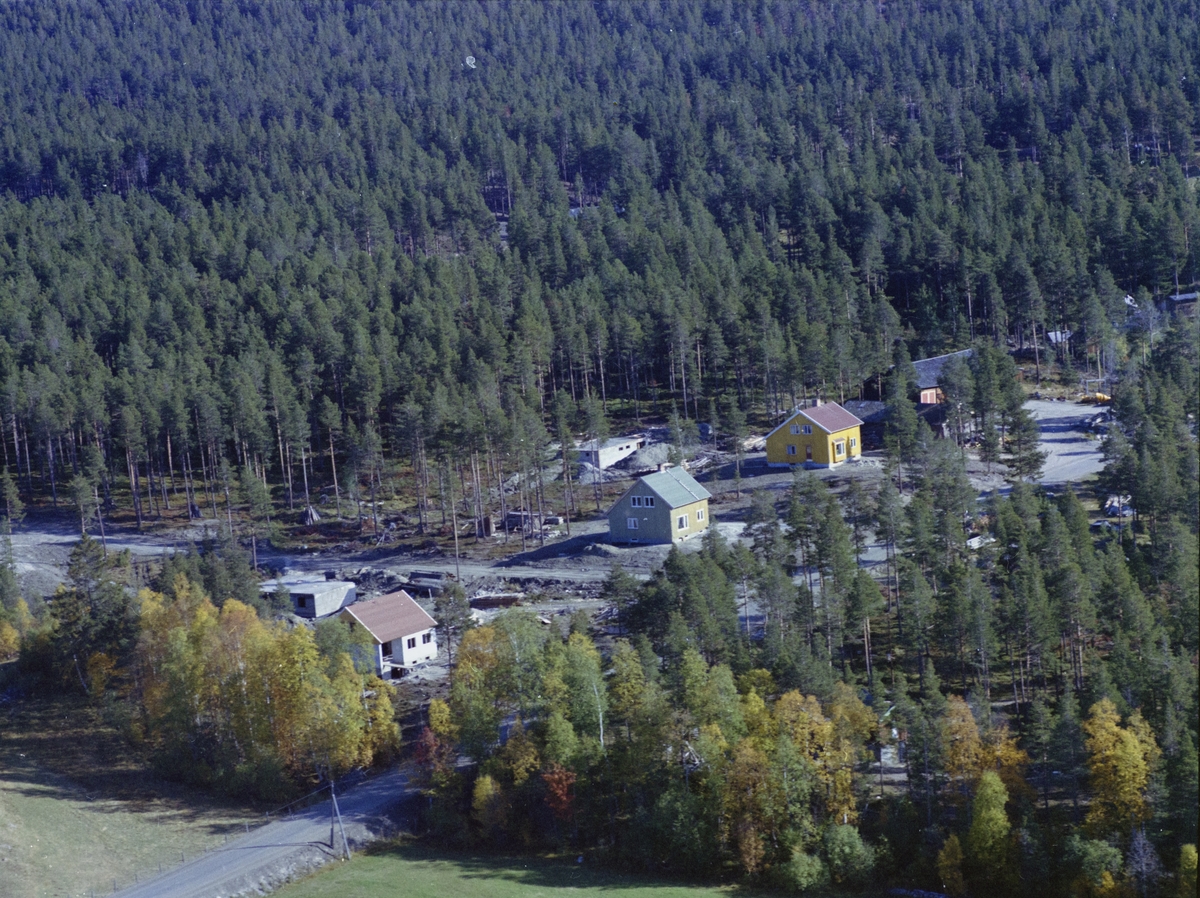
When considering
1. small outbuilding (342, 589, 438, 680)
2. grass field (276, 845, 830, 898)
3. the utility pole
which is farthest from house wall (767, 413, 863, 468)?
the utility pole

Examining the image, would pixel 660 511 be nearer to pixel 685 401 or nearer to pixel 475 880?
pixel 685 401

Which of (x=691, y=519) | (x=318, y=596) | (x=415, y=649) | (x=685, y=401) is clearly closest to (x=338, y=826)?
(x=415, y=649)

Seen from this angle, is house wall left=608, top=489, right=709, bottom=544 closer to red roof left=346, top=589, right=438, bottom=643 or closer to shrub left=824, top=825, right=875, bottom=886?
red roof left=346, top=589, right=438, bottom=643

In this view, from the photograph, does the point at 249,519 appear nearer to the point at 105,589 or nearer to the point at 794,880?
the point at 105,589

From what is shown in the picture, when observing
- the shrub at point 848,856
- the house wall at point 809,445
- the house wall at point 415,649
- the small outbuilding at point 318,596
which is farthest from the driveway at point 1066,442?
the small outbuilding at point 318,596

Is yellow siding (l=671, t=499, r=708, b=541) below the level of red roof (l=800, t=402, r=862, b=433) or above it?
below

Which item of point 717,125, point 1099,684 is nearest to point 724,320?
point 1099,684
